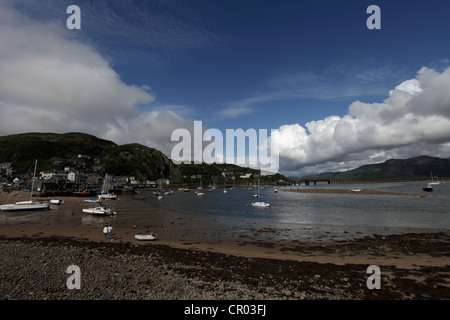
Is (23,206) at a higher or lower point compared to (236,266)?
higher

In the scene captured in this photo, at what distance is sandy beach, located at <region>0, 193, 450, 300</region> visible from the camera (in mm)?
13477

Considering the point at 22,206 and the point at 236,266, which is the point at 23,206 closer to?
the point at 22,206

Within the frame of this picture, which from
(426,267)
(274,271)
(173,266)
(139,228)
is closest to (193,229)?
(139,228)

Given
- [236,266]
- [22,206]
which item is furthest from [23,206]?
[236,266]

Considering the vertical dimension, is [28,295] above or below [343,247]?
above

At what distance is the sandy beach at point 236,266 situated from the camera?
1348 centimetres

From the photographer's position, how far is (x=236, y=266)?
18859 millimetres

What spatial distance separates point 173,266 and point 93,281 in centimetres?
568

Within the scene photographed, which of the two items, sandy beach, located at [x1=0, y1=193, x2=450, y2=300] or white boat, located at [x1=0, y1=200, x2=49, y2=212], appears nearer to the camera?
sandy beach, located at [x1=0, y1=193, x2=450, y2=300]

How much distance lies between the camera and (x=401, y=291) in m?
14.3

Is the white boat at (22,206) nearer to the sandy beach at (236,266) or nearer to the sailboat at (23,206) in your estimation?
the sailboat at (23,206)

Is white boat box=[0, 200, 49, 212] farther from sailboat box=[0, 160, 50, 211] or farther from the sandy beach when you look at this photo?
the sandy beach

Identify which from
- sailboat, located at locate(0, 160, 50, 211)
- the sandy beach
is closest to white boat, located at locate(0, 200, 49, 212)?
sailboat, located at locate(0, 160, 50, 211)
